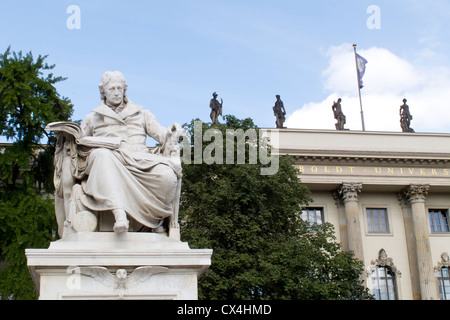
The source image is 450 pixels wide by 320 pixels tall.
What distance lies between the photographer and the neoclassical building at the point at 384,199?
35.2 m

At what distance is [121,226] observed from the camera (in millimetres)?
6152

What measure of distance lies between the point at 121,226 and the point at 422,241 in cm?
3162

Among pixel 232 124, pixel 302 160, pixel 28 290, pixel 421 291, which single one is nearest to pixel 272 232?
pixel 232 124

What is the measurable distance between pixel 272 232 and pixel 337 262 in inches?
97.8

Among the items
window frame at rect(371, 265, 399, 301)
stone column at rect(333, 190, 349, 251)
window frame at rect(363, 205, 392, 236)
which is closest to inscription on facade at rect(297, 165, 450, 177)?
stone column at rect(333, 190, 349, 251)

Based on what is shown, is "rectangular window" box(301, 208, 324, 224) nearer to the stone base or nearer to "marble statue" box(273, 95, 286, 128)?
"marble statue" box(273, 95, 286, 128)

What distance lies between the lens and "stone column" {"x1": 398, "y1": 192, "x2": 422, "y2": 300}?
35241 mm

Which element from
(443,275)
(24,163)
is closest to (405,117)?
(443,275)

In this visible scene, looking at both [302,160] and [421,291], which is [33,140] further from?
[421,291]

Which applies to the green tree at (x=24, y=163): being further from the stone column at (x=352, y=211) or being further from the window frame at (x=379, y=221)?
the window frame at (x=379, y=221)

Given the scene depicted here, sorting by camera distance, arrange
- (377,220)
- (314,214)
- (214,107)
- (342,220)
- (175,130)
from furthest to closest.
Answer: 1. (377,220)
2. (314,214)
3. (342,220)
4. (214,107)
5. (175,130)

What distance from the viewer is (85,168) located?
666 centimetres

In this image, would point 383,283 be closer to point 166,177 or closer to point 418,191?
point 418,191
